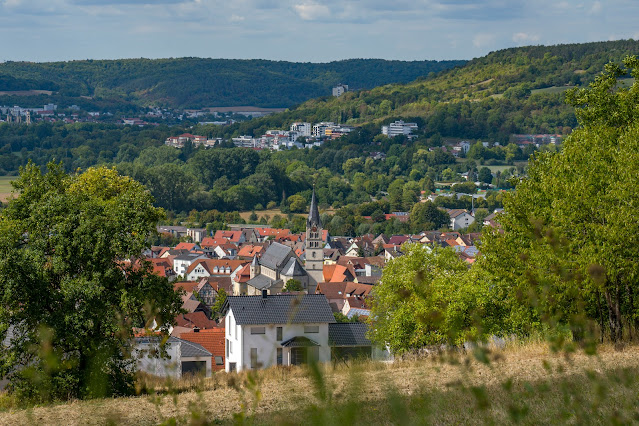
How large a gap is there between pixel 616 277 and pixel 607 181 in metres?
1.31

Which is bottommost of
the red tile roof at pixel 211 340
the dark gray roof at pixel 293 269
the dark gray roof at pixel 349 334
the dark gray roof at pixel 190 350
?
the dark gray roof at pixel 293 269

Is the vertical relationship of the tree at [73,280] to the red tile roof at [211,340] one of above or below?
above

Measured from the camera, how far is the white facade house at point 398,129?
18525 centimetres

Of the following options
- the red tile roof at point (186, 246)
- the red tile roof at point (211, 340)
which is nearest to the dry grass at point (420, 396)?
the red tile roof at point (211, 340)

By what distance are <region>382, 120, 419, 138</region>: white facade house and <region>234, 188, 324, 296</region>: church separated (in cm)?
11881

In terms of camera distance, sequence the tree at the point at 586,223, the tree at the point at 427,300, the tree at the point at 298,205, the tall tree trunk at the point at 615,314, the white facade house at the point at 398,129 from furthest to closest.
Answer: the white facade house at the point at 398,129
the tree at the point at 298,205
the tree at the point at 427,300
the tall tree trunk at the point at 615,314
the tree at the point at 586,223

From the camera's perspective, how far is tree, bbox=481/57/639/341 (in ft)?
33.8

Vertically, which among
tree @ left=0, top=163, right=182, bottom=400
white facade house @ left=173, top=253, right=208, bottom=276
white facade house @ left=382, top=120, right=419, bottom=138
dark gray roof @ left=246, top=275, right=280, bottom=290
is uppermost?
tree @ left=0, top=163, right=182, bottom=400

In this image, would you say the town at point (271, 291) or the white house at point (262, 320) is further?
the white house at point (262, 320)

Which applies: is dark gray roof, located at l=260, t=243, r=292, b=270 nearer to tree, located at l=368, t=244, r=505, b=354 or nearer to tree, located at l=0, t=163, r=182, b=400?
tree, located at l=368, t=244, r=505, b=354

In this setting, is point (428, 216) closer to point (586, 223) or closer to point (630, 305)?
point (630, 305)

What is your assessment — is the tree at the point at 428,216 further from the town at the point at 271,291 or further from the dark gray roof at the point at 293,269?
the dark gray roof at the point at 293,269

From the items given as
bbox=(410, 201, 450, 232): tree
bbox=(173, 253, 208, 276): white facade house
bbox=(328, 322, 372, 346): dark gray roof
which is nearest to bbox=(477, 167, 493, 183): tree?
bbox=(410, 201, 450, 232): tree

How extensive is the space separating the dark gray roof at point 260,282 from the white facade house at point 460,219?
47.9 meters
